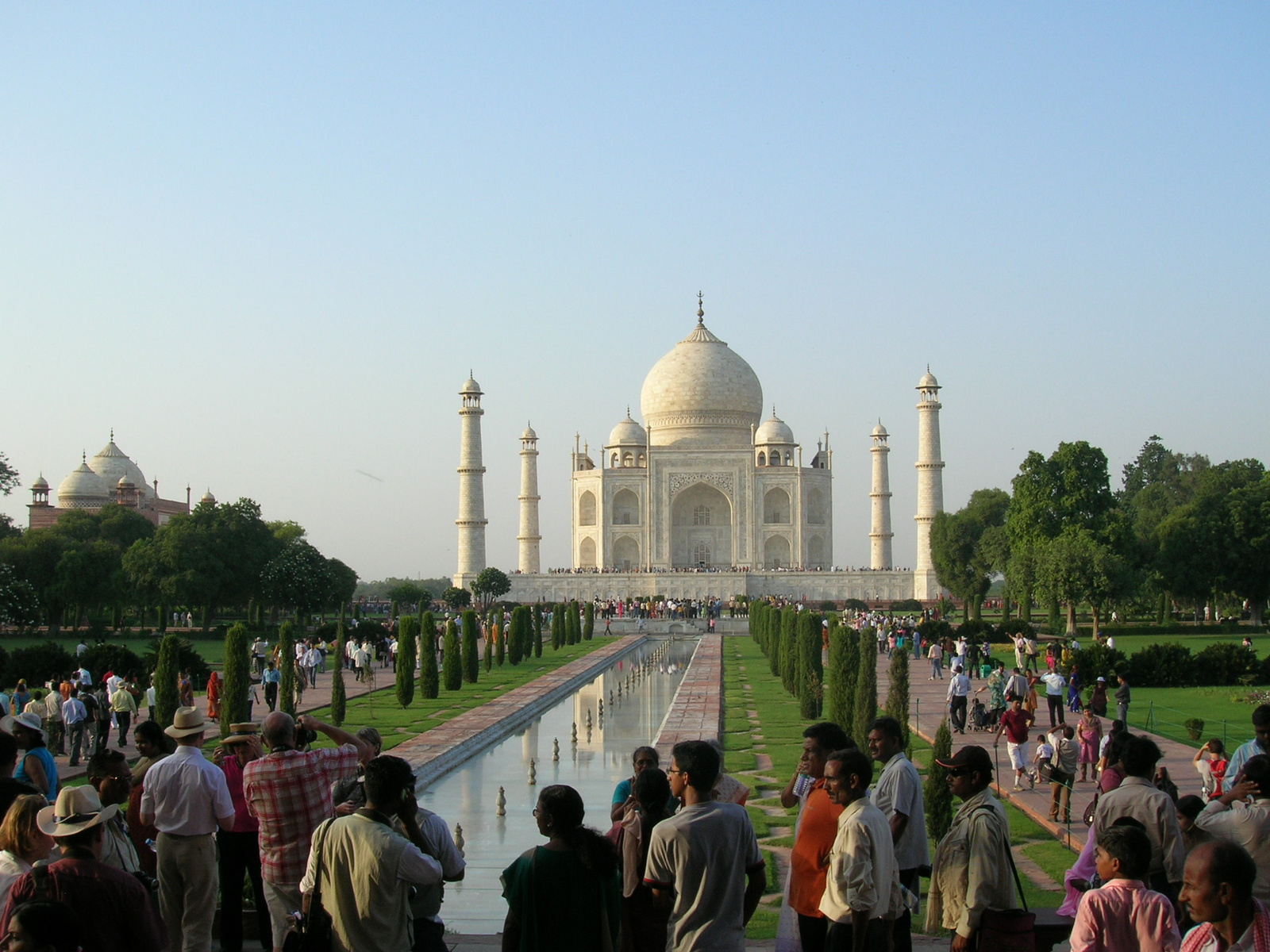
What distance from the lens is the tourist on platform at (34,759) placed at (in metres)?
4.68

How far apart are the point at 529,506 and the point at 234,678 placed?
32100 mm

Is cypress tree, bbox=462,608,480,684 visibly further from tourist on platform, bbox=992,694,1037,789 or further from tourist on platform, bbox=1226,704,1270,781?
tourist on platform, bbox=1226,704,1270,781

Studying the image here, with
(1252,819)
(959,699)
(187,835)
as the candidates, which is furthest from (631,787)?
(959,699)

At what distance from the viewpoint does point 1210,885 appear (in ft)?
9.50

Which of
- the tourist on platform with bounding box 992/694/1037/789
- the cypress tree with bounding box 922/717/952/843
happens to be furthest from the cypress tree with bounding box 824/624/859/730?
the cypress tree with bounding box 922/717/952/843

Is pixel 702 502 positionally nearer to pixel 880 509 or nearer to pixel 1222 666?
pixel 880 509

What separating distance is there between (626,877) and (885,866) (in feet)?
2.24

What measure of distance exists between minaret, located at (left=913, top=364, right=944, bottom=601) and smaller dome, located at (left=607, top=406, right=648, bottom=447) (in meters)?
9.70

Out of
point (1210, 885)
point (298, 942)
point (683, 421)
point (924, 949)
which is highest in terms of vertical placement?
point (683, 421)

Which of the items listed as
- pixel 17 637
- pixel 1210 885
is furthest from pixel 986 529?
pixel 1210 885

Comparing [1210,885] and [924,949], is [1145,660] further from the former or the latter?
[1210,885]

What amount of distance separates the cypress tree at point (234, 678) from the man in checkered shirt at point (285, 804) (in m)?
6.58

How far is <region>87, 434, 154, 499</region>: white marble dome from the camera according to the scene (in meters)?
54.3

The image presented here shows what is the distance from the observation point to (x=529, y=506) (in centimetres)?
4272
